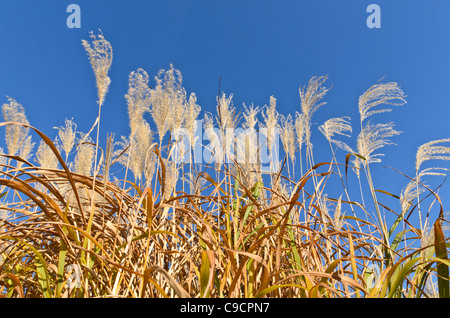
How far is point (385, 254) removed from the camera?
185 cm

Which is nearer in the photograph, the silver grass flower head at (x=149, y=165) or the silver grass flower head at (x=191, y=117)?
the silver grass flower head at (x=149, y=165)

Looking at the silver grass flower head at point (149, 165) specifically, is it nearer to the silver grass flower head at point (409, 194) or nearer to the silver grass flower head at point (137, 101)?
the silver grass flower head at point (137, 101)

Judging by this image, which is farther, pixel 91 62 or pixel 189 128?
pixel 189 128

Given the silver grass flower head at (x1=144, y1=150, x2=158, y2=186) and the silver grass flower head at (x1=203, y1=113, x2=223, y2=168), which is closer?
the silver grass flower head at (x1=144, y1=150, x2=158, y2=186)

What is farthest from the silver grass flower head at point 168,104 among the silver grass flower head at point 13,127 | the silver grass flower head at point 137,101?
the silver grass flower head at point 13,127

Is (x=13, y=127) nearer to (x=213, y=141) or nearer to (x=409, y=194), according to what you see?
(x=213, y=141)

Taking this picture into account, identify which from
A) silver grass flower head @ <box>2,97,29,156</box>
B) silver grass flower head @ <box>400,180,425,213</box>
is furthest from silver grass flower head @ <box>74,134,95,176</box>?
silver grass flower head @ <box>400,180,425,213</box>

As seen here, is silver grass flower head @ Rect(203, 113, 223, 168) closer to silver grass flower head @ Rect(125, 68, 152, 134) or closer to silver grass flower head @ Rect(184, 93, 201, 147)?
silver grass flower head @ Rect(184, 93, 201, 147)

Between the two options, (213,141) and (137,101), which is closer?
(137,101)

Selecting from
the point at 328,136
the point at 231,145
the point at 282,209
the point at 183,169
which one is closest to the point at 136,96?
the point at 183,169

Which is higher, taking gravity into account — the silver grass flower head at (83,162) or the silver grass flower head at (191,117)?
the silver grass flower head at (191,117)

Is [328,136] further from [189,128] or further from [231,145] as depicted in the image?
[189,128]

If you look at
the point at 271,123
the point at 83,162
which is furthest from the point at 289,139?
the point at 83,162

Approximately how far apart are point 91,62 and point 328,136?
1.71 m
